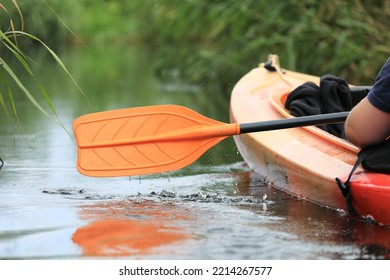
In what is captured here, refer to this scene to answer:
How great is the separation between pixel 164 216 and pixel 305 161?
728 mm

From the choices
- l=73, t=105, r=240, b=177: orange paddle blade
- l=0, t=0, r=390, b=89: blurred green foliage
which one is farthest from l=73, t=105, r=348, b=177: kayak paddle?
l=0, t=0, r=390, b=89: blurred green foliage

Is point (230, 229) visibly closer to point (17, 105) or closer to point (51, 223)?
point (51, 223)

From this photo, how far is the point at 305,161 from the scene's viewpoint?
419 cm

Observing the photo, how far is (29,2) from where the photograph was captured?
12.6 meters

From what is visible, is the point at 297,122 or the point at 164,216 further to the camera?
the point at 297,122

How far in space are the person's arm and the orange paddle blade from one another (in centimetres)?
80

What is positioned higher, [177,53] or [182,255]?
[177,53]

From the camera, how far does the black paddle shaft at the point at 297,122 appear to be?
13.1 feet

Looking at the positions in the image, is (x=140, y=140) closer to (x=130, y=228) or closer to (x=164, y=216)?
(x=164, y=216)

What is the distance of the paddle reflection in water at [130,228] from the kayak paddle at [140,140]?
23cm

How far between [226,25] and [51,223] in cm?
537

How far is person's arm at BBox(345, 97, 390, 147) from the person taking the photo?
3598 mm

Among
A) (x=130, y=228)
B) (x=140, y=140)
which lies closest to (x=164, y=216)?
(x=130, y=228)
